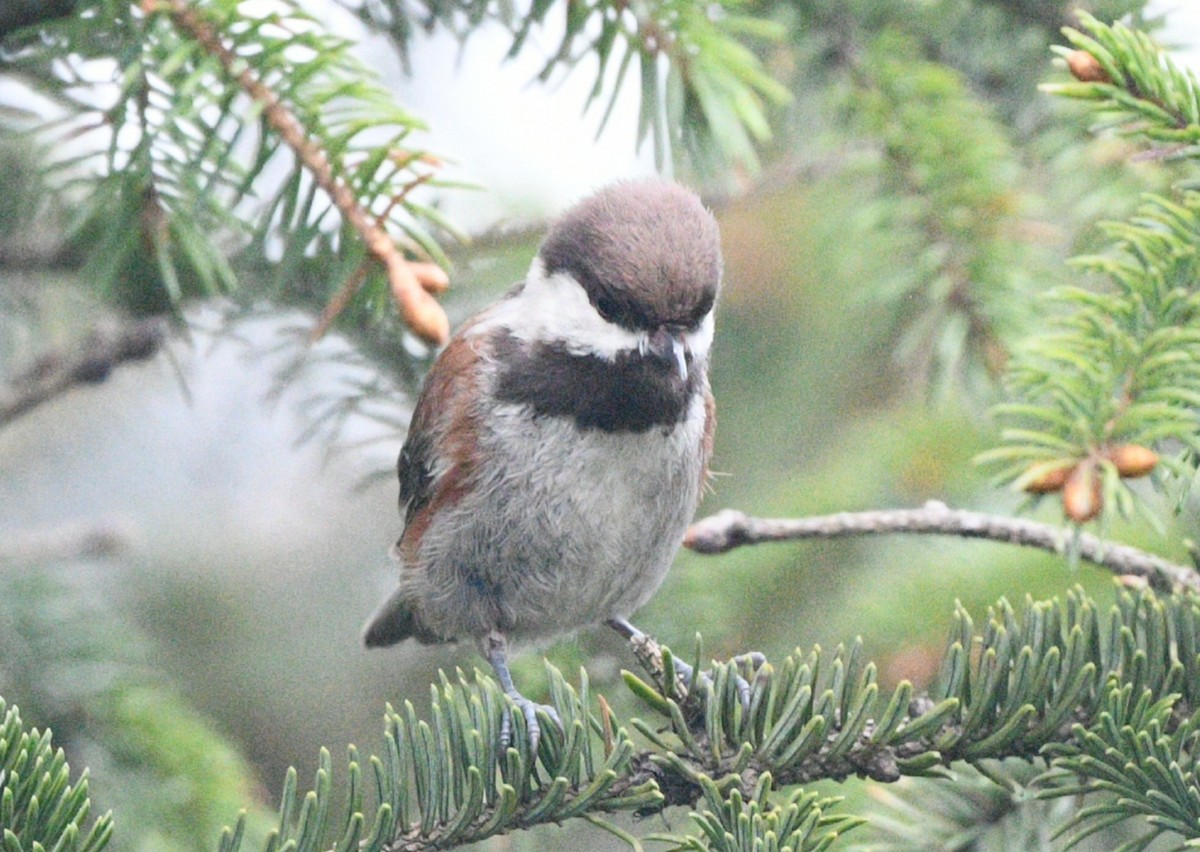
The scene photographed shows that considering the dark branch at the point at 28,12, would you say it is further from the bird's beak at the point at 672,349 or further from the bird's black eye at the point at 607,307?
the bird's beak at the point at 672,349

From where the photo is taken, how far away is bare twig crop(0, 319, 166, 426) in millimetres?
2348

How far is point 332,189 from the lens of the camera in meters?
1.88

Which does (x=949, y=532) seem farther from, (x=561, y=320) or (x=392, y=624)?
(x=392, y=624)

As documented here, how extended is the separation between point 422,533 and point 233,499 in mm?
1491

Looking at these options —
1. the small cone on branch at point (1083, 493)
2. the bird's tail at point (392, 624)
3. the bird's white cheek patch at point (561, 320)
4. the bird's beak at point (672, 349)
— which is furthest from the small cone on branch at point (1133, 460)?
the bird's tail at point (392, 624)

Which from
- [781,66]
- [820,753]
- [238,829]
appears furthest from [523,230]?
[238,829]

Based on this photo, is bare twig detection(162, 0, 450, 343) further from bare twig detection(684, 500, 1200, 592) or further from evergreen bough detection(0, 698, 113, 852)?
evergreen bough detection(0, 698, 113, 852)

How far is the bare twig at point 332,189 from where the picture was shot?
1814 millimetres

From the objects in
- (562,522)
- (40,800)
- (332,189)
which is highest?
(332,189)

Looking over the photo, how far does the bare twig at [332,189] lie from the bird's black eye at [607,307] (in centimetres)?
35

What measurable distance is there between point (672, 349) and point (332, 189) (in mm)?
606

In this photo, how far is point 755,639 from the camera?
263 cm

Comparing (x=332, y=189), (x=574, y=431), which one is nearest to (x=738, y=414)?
(x=574, y=431)

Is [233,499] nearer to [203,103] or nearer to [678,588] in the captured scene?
[678,588]
